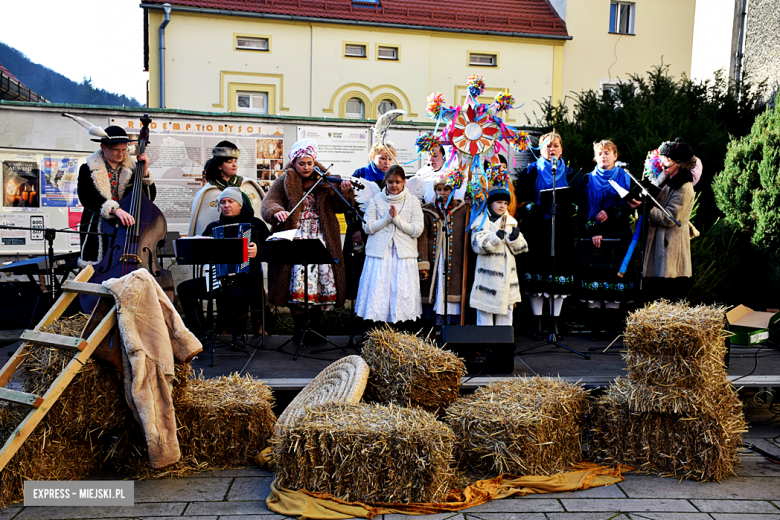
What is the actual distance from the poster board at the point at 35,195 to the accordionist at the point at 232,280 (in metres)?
2.56

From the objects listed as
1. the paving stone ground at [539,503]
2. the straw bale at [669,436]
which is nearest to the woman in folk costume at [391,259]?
the straw bale at [669,436]

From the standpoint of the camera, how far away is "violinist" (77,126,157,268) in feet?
19.4

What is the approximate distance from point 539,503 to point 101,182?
15.5 feet

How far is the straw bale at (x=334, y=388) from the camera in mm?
3943

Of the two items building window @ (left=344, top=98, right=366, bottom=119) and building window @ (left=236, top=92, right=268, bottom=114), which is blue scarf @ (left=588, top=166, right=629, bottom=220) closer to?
building window @ (left=344, top=98, right=366, bottom=119)

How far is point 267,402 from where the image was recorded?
423cm

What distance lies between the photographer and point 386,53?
1972 cm

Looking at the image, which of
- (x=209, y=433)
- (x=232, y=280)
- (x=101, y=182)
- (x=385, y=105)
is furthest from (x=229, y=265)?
(x=385, y=105)

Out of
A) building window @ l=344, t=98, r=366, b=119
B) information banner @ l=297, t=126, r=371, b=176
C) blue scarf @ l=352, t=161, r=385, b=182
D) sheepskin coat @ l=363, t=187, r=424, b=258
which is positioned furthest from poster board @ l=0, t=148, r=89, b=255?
building window @ l=344, t=98, r=366, b=119

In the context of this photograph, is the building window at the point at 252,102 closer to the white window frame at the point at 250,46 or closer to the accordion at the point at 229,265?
the white window frame at the point at 250,46

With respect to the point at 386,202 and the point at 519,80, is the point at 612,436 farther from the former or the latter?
the point at 519,80

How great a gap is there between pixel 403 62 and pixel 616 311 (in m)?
14.6

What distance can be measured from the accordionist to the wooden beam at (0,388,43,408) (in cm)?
257

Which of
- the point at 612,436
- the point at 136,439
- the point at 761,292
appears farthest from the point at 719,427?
the point at 761,292
